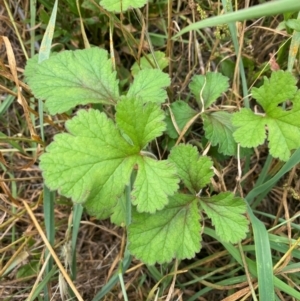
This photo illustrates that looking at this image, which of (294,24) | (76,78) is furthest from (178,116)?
(294,24)

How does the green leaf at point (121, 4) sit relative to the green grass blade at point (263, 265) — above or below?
above

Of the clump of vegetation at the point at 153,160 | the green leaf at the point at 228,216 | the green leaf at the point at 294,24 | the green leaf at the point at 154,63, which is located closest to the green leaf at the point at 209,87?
the clump of vegetation at the point at 153,160

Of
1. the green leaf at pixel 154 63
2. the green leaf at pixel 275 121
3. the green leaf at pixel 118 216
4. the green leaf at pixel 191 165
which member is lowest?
the green leaf at pixel 118 216

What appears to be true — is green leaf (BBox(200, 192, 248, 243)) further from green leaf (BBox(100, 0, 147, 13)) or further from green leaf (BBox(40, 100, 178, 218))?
green leaf (BBox(100, 0, 147, 13))

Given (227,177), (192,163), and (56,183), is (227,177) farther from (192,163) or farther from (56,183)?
(56,183)

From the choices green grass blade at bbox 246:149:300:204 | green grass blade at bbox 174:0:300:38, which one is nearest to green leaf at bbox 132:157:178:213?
green grass blade at bbox 246:149:300:204

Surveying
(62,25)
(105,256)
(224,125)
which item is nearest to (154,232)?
(224,125)

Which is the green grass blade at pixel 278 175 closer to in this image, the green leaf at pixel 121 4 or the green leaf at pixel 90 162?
the green leaf at pixel 90 162
